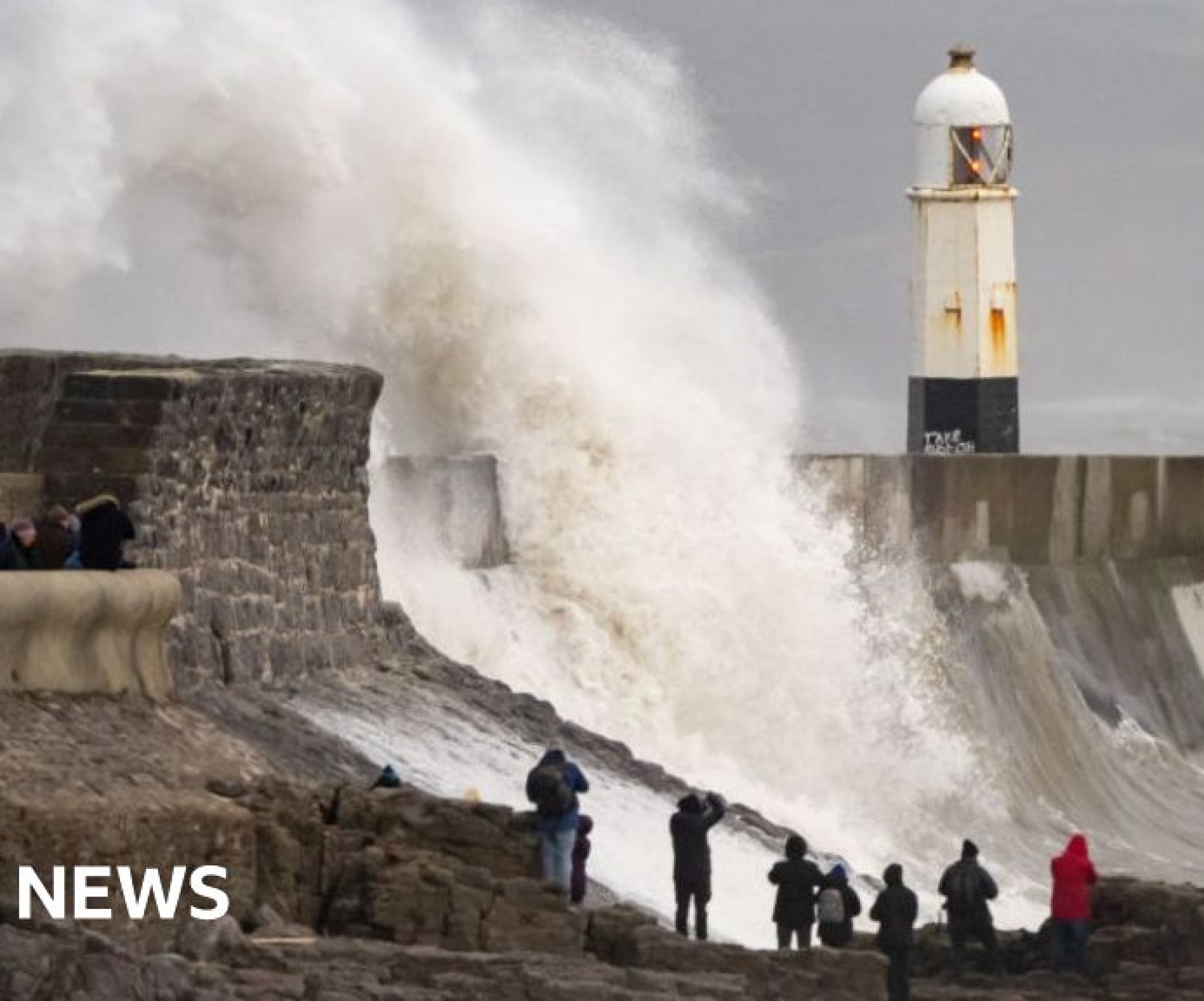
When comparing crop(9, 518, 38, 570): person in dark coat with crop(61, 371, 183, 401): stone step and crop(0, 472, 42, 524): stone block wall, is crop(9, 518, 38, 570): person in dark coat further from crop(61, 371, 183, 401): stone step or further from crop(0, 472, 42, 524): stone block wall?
crop(61, 371, 183, 401): stone step

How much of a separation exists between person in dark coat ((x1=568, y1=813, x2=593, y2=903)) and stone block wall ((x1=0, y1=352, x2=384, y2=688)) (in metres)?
1.39

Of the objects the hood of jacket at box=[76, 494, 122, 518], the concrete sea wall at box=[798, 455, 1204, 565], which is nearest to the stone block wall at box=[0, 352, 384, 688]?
the hood of jacket at box=[76, 494, 122, 518]

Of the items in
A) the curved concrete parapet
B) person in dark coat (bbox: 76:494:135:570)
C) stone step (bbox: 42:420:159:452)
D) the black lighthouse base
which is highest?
the black lighthouse base

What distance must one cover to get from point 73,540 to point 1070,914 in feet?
10.2

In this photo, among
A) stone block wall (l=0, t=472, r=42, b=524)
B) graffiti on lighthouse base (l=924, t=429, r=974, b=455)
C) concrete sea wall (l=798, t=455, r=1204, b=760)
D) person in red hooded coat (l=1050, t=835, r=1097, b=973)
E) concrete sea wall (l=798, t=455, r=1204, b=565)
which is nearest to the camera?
person in red hooded coat (l=1050, t=835, r=1097, b=973)

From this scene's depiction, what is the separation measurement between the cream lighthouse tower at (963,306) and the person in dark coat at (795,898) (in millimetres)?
13078

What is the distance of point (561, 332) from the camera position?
23.8 metres

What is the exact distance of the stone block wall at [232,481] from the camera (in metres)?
17.0

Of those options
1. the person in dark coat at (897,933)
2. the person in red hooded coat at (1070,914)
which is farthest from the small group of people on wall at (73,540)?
the person in red hooded coat at (1070,914)

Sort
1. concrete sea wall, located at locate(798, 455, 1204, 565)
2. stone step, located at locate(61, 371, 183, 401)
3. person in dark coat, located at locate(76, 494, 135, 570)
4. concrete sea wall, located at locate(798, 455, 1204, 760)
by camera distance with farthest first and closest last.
Answer: concrete sea wall, located at locate(798, 455, 1204, 760) < concrete sea wall, located at locate(798, 455, 1204, 565) < stone step, located at locate(61, 371, 183, 401) < person in dark coat, located at locate(76, 494, 135, 570)

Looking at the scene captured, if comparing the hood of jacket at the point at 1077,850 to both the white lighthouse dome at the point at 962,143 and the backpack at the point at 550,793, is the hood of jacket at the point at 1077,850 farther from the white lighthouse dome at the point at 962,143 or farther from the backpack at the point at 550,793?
the white lighthouse dome at the point at 962,143

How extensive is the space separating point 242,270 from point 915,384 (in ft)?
20.7

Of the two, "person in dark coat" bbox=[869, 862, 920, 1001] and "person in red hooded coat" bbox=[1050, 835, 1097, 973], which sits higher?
"person in red hooded coat" bbox=[1050, 835, 1097, 973]

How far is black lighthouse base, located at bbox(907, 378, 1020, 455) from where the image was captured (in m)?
29.6
